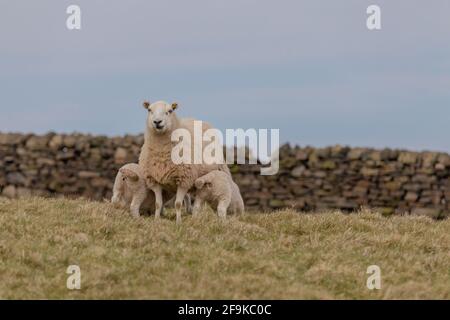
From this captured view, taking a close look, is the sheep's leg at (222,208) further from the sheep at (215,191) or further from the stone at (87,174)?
the stone at (87,174)

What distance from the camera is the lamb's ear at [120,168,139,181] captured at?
13.3 metres

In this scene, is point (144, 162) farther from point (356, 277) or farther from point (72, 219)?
point (356, 277)

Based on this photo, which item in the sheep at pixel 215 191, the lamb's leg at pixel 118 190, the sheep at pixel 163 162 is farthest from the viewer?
the lamb's leg at pixel 118 190

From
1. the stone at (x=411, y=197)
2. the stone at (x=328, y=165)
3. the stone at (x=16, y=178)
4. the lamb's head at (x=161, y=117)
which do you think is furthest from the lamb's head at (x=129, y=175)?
the stone at (x=411, y=197)

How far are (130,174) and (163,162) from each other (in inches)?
27.3

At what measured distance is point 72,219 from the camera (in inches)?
513

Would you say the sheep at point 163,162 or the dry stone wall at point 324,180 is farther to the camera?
the dry stone wall at point 324,180

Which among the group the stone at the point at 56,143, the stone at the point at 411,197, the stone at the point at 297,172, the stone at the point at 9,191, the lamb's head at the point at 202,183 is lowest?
the stone at the point at 411,197

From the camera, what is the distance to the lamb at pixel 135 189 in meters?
13.4

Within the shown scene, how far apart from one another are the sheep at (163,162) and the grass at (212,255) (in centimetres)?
54

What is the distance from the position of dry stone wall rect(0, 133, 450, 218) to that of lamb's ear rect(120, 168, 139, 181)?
36.6ft
